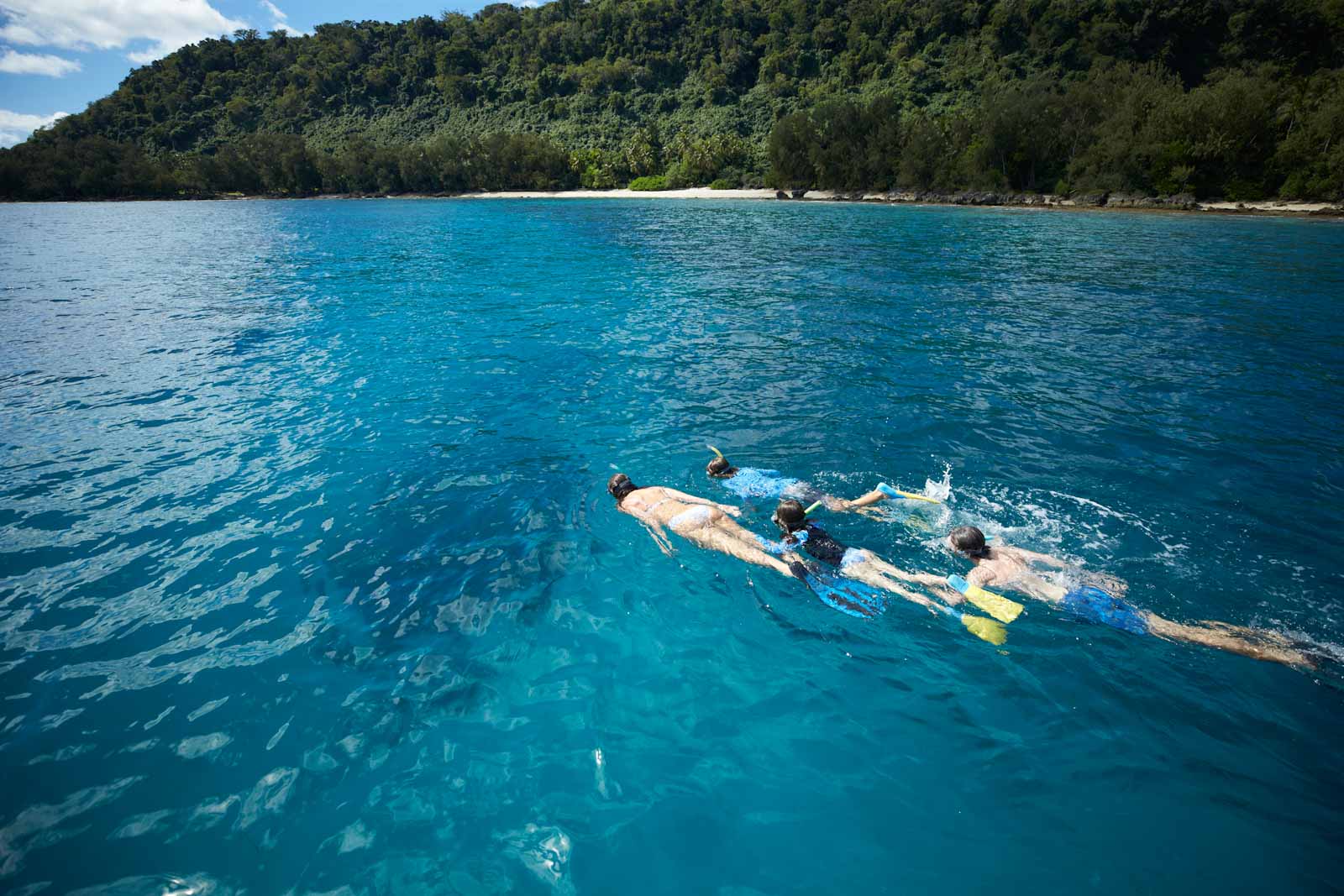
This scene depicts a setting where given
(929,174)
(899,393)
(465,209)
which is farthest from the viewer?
(465,209)

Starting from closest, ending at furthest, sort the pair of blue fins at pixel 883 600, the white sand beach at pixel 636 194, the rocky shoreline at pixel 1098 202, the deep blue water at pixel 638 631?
the deep blue water at pixel 638 631 < the pair of blue fins at pixel 883 600 < the rocky shoreline at pixel 1098 202 < the white sand beach at pixel 636 194

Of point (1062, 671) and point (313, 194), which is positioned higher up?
point (313, 194)

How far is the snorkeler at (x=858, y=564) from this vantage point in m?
7.05

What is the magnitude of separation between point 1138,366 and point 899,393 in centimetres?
698

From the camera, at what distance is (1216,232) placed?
41.5 metres

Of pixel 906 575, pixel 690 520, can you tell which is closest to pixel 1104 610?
pixel 906 575

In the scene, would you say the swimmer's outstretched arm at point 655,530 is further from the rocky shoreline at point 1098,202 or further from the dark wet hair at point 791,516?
the rocky shoreline at point 1098,202

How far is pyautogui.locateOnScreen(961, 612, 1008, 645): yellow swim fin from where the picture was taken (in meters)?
6.91

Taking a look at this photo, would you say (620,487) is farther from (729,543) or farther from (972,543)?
(972,543)

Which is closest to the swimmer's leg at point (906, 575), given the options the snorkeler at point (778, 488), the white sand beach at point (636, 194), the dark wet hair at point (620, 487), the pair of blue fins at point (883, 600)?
the pair of blue fins at point (883, 600)

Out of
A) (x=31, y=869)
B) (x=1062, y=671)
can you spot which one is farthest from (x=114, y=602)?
(x=1062, y=671)

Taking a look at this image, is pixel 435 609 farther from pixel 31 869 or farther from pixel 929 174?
pixel 929 174

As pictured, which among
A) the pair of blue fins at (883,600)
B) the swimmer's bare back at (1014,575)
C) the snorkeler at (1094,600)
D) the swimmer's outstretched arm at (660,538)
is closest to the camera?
the snorkeler at (1094,600)

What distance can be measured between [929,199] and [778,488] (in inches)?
3176
